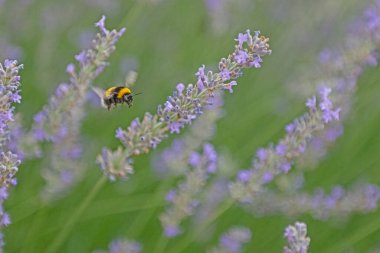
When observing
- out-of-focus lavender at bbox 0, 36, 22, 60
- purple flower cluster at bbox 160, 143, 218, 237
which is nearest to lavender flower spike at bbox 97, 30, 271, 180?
purple flower cluster at bbox 160, 143, 218, 237

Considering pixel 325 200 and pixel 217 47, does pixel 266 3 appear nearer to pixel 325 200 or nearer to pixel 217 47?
pixel 217 47

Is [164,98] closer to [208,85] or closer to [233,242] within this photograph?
[233,242]

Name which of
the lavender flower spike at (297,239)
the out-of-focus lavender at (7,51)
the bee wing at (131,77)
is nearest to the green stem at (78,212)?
the bee wing at (131,77)

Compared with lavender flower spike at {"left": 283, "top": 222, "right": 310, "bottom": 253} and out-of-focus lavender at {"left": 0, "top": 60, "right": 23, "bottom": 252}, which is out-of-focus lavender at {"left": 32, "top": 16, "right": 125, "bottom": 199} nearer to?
out-of-focus lavender at {"left": 0, "top": 60, "right": 23, "bottom": 252}

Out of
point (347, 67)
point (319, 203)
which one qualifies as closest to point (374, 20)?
point (347, 67)

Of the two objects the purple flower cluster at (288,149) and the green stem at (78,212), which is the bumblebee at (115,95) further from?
the purple flower cluster at (288,149)

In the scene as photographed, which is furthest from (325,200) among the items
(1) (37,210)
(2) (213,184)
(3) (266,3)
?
(3) (266,3)
